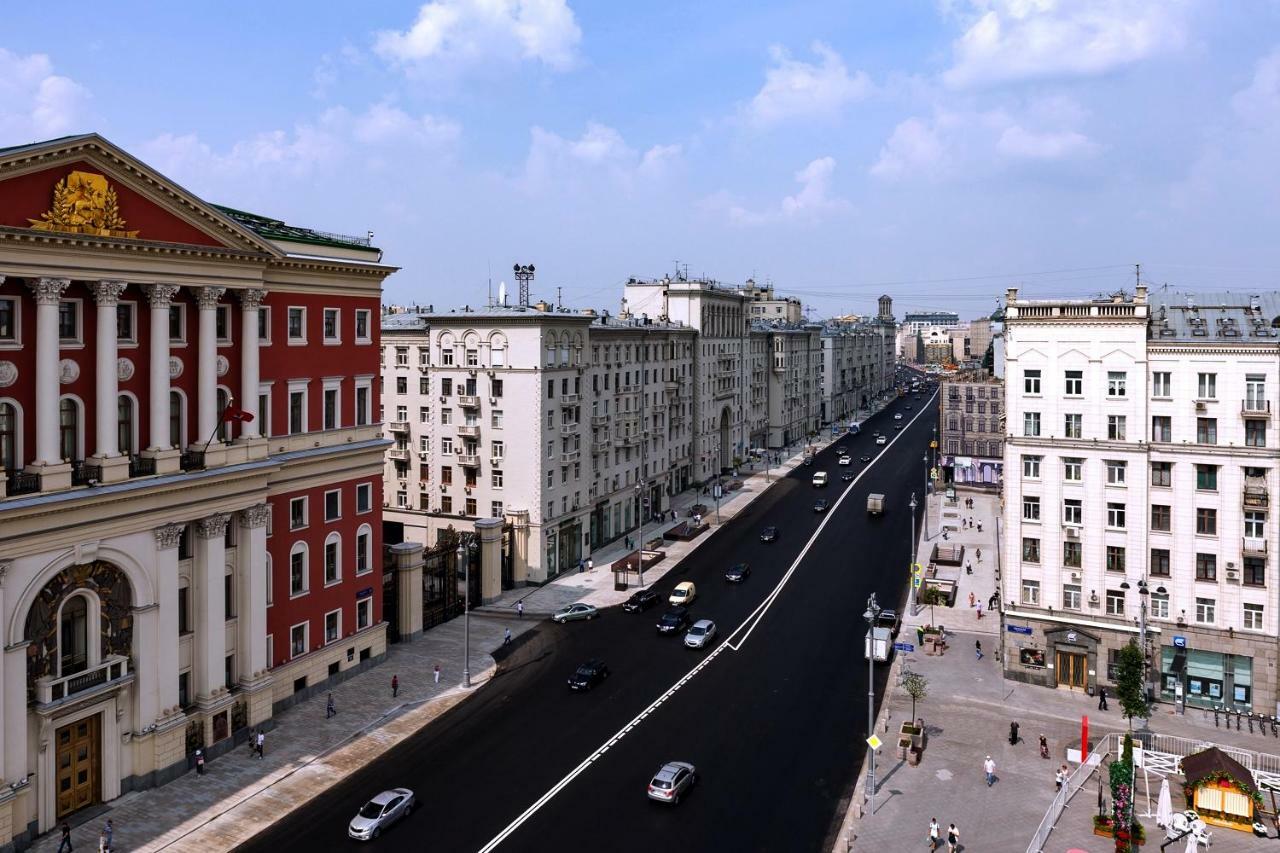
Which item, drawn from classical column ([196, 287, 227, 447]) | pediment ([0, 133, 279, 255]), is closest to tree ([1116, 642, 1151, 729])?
classical column ([196, 287, 227, 447])

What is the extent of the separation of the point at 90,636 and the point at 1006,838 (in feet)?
131

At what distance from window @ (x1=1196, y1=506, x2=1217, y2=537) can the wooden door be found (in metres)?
58.4

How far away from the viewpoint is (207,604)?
147ft

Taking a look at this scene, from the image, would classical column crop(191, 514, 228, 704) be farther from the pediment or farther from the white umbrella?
the white umbrella

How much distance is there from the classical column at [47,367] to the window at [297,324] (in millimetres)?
14804

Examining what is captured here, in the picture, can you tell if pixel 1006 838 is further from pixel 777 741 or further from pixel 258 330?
pixel 258 330

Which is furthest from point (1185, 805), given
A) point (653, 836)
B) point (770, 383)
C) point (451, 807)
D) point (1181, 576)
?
point (770, 383)

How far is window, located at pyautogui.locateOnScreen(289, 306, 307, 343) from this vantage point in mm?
52188

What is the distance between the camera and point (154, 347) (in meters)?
42.1

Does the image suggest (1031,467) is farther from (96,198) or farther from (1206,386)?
(96,198)

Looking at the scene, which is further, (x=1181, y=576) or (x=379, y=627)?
(x=379, y=627)

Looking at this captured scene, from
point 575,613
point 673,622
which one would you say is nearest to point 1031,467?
point 673,622

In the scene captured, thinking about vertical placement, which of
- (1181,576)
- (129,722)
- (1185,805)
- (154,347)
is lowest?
(1185,805)

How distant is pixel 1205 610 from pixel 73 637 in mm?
58644
